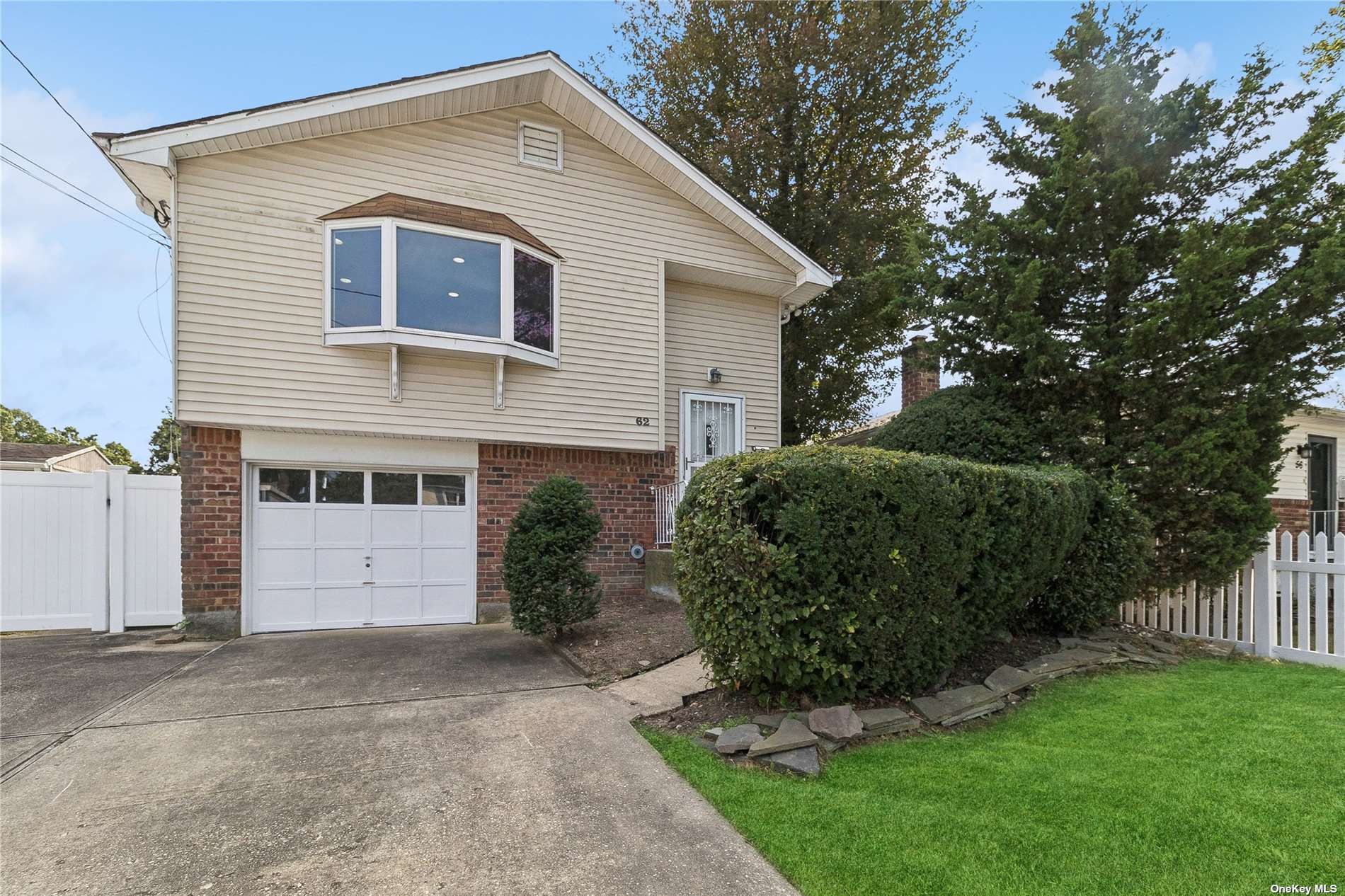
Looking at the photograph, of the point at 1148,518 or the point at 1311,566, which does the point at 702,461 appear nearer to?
the point at 1148,518

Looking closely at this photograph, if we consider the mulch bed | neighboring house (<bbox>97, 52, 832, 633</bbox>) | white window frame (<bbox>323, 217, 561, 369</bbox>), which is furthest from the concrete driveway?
white window frame (<bbox>323, 217, 561, 369</bbox>)

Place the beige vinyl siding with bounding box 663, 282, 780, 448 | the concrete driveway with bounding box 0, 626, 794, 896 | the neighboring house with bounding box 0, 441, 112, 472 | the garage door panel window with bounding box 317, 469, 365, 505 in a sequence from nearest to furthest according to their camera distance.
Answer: the concrete driveway with bounding box 0, 626, 794, 896 < the garage door panel window with bounding box 317, 469, 365, 505 < the beige vinyl siding with bounding box 663, 282, 780, 448 < the neighboring house with bounding box 0, 441, 112, 472

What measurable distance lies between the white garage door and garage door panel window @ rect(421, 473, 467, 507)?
1 cm

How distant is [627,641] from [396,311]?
16.3ft

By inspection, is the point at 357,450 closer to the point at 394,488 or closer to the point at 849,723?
the point at 394,488

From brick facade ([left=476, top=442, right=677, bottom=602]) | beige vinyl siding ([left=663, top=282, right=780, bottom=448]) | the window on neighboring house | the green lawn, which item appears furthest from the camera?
the window on neighboring house

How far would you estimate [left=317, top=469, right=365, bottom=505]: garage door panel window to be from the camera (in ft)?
27.2

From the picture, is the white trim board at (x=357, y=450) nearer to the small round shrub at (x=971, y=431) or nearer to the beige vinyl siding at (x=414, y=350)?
the beige vinyl siding at (x=414, y=350)

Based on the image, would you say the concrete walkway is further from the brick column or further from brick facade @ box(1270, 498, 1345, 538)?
brick facade @ box(1270, 498, 1345, 538)

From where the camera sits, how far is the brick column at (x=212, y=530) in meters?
7.57

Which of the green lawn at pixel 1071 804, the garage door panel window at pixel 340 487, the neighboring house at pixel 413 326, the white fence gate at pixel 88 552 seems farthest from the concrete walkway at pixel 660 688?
the white fence gate at pixel 88 552

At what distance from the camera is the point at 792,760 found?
11.7 feet

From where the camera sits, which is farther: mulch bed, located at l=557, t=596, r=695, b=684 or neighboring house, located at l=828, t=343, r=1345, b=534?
neighboring house, located at l=828, t=343, r=1345, b=534

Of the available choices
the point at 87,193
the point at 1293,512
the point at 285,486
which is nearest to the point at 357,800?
the point at 285,486
